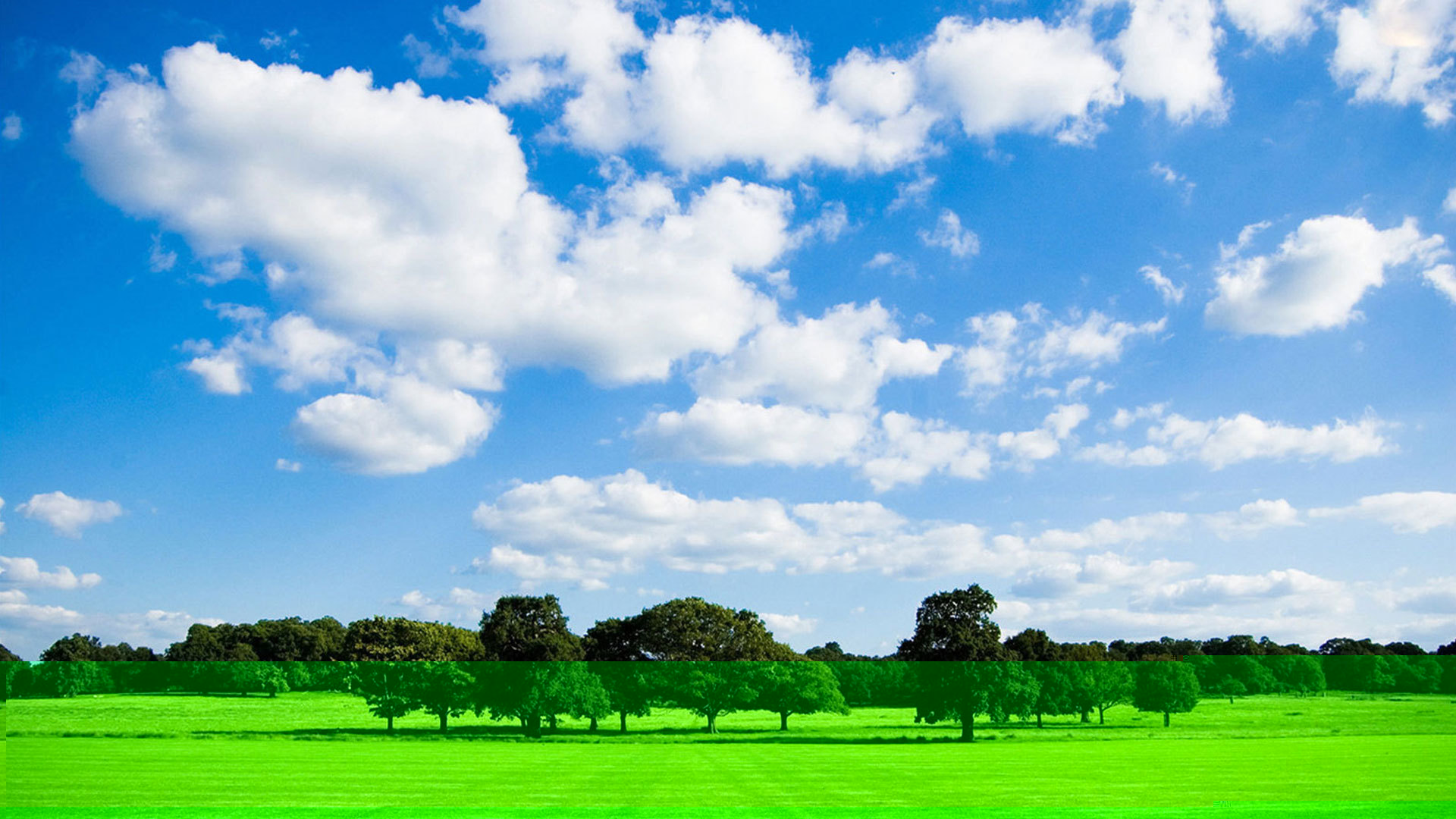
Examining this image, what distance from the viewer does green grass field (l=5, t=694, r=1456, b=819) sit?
1166 inches

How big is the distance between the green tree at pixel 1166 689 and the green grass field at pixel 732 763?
0.95m

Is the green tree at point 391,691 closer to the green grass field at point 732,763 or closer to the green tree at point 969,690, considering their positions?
the green grass field at point 732,763

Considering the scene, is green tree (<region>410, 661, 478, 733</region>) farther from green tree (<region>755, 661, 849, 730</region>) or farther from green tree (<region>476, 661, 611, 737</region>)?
green tree (<region>755, 661, 849, 730</region>)

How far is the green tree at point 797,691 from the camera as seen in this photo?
250 feet

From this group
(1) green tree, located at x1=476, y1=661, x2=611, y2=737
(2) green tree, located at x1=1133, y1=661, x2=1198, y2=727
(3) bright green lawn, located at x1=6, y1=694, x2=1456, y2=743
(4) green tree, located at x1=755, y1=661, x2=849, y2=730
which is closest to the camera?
(3) bright green lawn, located at x1=6, y1=694, x2=1456, y2=743

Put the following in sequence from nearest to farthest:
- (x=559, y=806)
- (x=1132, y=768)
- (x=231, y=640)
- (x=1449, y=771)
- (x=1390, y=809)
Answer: (x=1390, y=809)
(x=559, y=806)
(x=1449, y=771)
(x=1132, y=768)
(x=231, y=640)

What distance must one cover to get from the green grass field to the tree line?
1902mm

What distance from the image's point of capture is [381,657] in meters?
79.4

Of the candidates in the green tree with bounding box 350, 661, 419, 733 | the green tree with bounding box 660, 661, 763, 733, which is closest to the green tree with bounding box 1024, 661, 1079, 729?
the green tree with bounding box 660, 661, 763, 733

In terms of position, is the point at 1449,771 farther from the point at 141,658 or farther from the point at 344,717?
the point at 141,658

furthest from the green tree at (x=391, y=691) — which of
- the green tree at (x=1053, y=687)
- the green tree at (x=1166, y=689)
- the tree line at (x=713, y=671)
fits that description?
the green tree at (x=1166, y=689)

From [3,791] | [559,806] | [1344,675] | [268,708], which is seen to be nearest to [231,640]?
[268,708]

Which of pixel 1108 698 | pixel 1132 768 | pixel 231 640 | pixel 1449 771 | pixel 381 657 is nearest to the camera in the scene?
pixel 1449 771

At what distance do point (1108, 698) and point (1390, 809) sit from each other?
49040 millimetres
